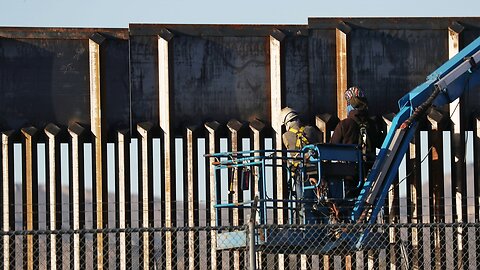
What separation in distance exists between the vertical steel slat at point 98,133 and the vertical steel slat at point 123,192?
9.1 inches

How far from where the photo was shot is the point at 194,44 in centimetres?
2469

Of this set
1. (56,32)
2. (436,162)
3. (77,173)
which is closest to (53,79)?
(56,32)

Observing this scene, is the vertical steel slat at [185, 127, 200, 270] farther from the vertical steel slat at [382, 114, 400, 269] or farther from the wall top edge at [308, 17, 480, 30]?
the vertical steel slat at [382, 114, 400, 269]

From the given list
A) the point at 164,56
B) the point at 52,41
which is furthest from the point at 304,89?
the point at 52,41

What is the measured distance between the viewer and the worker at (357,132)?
2003cm

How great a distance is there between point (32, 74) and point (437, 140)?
6.93m

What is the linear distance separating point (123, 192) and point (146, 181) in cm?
44

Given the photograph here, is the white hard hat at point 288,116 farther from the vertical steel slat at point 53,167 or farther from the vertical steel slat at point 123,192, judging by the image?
the vertical steel slat at point 53,167

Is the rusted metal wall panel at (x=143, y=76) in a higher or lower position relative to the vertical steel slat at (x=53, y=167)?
higher

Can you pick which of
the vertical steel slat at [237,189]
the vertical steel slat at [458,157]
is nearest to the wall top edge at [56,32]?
the vertical steel slat at [237,189]

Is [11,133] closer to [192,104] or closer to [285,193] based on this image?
[192,104]

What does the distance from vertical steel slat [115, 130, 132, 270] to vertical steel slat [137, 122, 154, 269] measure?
22 cm

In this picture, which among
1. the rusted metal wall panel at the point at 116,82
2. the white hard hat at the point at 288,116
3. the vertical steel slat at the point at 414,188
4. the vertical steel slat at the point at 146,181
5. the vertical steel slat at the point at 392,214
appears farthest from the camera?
the rusted metal wall panel at the point at 116,82

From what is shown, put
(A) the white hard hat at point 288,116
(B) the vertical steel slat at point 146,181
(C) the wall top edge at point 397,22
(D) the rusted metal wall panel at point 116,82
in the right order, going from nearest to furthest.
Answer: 1. (A) the white hard hat at point 288,116
2. (B) the vertical steel slat at point 146,181
3. (C) the wall top edge at point 397,22
4. (D) the rusted metal wall panel at point 116,82
